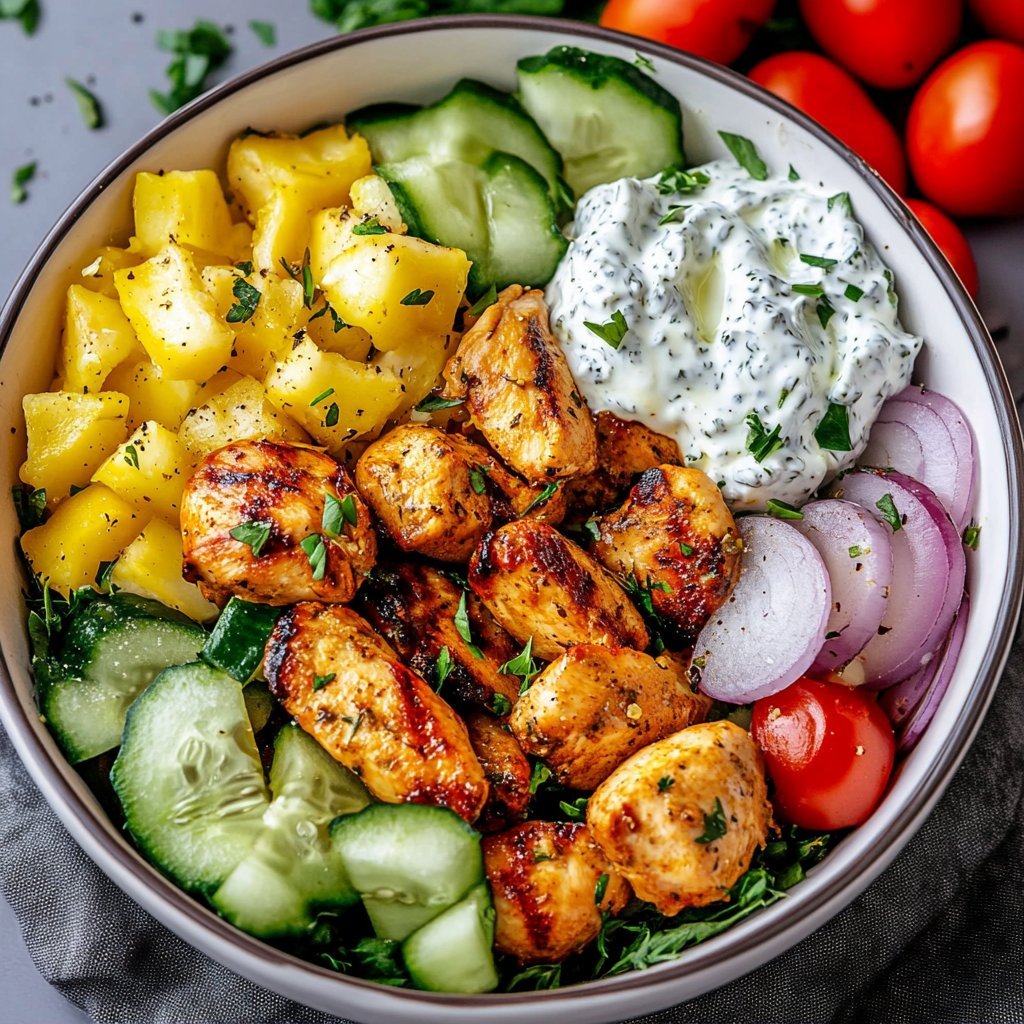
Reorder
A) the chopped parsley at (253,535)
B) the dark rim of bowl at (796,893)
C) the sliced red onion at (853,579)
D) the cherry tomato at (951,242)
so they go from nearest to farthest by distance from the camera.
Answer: the dark rim of bowl at (796,893)
the chopped parsley at (253,535)
the sliced red onion at (853,579)
the cherry tomato at (951,242)

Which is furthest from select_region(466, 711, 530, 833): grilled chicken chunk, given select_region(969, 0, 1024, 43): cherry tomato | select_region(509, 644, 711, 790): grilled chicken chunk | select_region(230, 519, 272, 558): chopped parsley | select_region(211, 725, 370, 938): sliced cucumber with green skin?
select_region(969, 0, 1024, 43): cherry tomato

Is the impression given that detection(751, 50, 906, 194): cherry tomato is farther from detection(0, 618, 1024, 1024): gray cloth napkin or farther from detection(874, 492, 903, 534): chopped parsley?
detection(0, 618, 1024, 1024): gray cloth napkin

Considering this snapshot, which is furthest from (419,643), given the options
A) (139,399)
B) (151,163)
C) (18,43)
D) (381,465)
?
(18,43)

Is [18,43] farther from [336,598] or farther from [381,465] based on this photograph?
[336,598]

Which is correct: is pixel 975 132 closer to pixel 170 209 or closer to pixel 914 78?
pixel 914 78

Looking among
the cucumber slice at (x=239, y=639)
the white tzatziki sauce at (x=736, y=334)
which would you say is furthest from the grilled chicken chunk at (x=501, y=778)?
the white tzatziki sauce at (x=736, y=334)

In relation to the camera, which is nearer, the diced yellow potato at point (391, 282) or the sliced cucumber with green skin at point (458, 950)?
the sliced cucumber with green skin at point (458, 950)

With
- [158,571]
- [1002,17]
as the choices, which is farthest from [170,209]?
[1002,17]

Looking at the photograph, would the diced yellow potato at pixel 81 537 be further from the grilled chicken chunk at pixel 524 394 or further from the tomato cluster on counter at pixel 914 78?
the tomato cluster on counter at pixel 914 78
